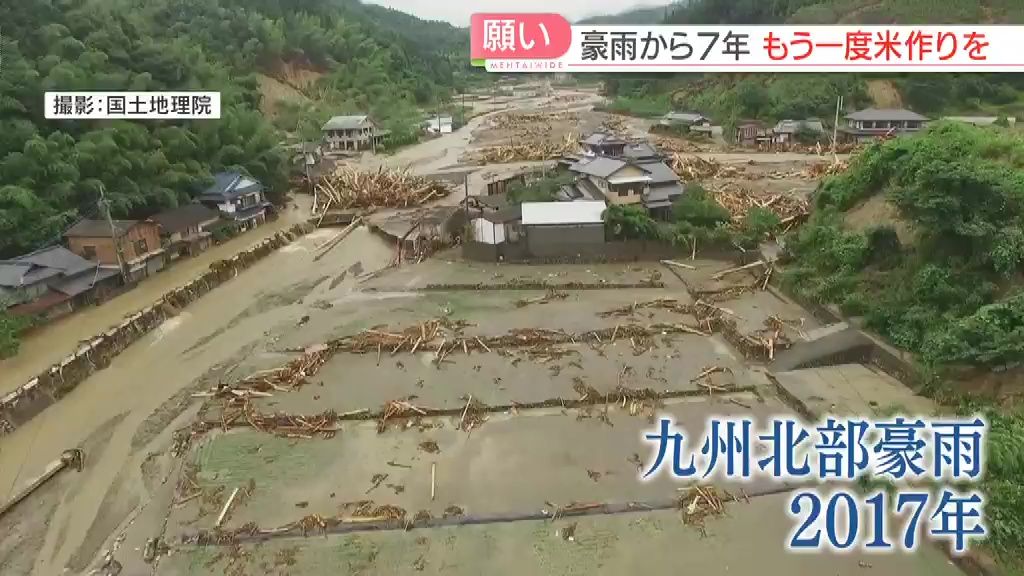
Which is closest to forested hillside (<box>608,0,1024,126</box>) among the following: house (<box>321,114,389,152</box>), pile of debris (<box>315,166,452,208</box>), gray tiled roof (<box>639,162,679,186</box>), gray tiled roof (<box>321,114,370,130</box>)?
gray tiled roof (<box>639,162,679,186</box>)

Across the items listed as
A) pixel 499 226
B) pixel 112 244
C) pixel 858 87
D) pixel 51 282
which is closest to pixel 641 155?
pixel 499 226

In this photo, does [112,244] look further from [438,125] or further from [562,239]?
[438,125]

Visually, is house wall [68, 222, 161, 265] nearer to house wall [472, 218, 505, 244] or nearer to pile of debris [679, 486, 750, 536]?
house wall [472, 218, 505, 244]

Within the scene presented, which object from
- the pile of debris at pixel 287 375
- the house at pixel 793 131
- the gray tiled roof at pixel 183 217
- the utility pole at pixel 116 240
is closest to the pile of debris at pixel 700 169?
the house at pixel 793 131

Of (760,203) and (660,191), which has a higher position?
(660,191)

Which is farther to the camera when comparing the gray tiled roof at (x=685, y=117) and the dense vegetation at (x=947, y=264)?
the gray tiled roof at (x=685, y=117)

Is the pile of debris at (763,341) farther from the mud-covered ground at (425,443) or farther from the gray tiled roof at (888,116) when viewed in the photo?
A: the gray tiled roof at (888,116)
